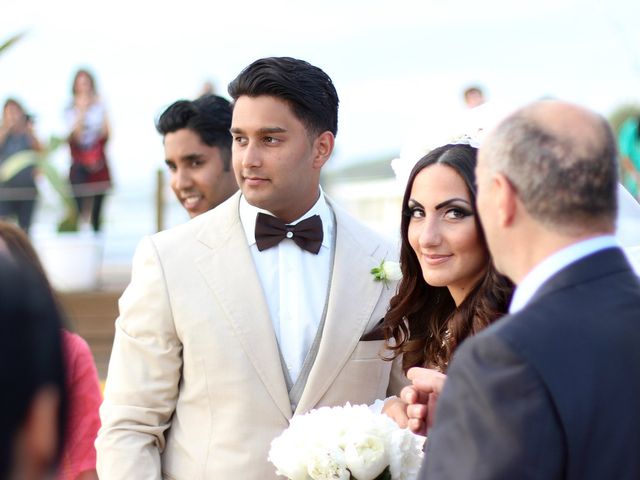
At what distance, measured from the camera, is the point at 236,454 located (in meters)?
3.31

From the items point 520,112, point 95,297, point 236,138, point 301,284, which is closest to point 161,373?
point 301,284

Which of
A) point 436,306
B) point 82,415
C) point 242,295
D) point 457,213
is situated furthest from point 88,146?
point 457,213

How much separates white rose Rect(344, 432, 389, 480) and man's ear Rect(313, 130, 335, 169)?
1.23 metres

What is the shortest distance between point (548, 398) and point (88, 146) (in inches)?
364

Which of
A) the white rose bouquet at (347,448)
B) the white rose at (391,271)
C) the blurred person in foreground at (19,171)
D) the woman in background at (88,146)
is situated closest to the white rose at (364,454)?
the white rose bouquet at (347,448)

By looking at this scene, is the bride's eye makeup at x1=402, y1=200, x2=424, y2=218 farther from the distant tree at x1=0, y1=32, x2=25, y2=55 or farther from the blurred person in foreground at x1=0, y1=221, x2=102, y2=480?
the distant tree at x1=0, y1=32, x2=25, y2=55

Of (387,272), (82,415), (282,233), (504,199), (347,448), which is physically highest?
(504,199)

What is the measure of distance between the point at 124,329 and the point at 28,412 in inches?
93.2

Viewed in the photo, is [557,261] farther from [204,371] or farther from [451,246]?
[204,371]

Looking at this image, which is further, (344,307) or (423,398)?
(344,307)

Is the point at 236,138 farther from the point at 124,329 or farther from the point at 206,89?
the point at 206,89

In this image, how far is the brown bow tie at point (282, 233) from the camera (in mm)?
3561

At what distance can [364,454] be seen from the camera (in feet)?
9.24

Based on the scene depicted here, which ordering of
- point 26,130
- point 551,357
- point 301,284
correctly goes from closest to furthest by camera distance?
point 551,357, point 301,284, point 26,130
